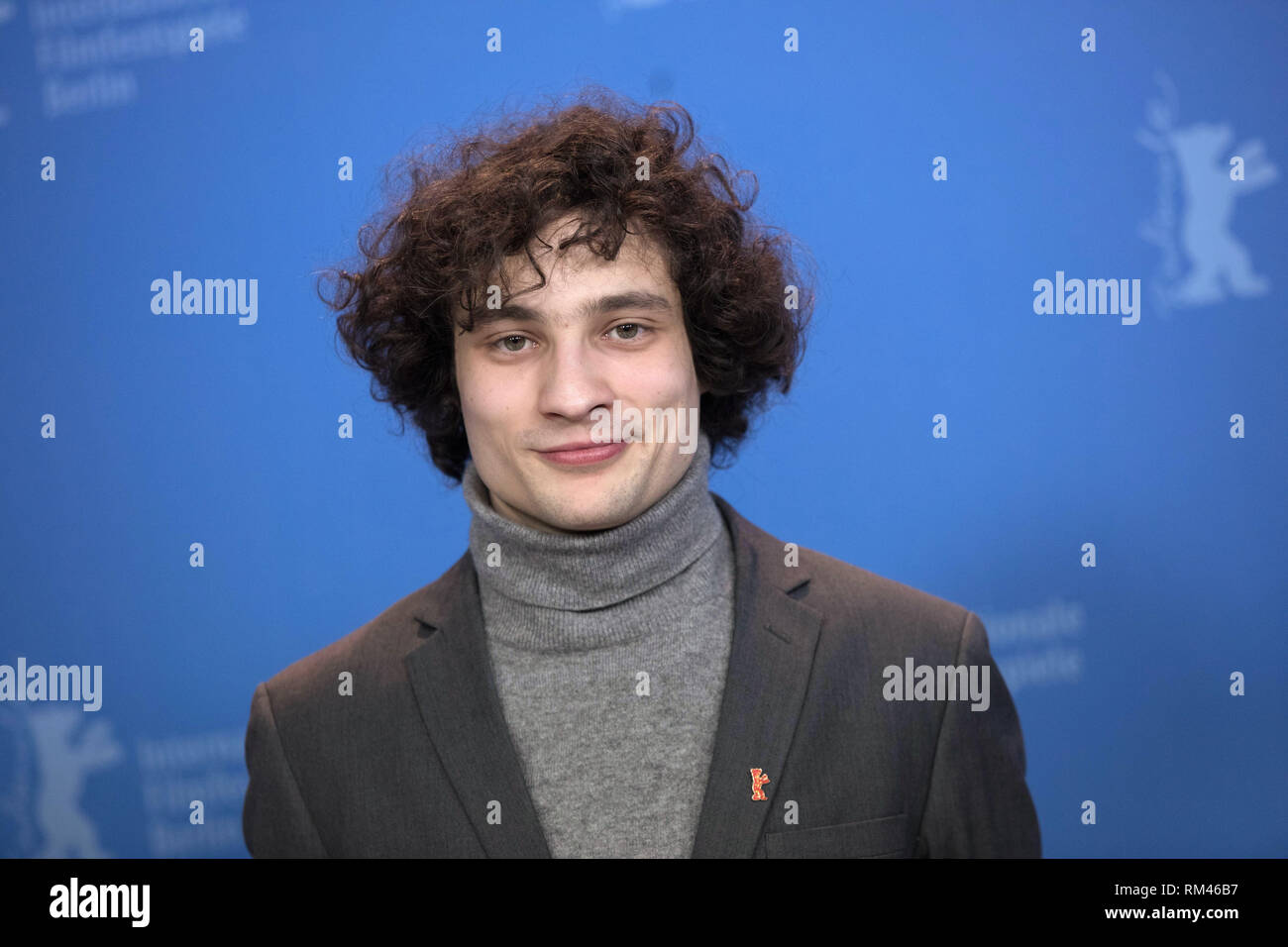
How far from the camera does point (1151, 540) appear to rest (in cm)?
340

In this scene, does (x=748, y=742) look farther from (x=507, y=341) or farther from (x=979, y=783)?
(x=507, y=341)

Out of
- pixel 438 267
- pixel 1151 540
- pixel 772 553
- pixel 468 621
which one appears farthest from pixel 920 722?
pixel 1151 540

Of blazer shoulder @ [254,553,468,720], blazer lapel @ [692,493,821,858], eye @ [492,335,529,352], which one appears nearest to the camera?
blazer lapel @ [692,493,821,858]

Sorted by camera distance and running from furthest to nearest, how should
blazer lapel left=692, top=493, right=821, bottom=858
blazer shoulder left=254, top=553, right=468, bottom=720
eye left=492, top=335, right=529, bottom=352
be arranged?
blazer shoulder left=254, top=553, right=468, bottom=720 < eye left=492, top=335, right=529, bottom=352 < blazer lapel left=692, top=493, right=821, bottom=858

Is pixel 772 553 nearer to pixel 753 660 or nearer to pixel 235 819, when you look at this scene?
pixel 753 660

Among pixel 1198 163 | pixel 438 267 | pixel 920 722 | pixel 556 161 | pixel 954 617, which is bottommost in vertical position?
pixel 920 722

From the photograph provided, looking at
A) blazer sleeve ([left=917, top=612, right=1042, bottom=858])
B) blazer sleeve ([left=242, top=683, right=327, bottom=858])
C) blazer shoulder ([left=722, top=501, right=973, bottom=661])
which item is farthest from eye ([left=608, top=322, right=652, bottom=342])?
blazer sleeve ([left=242, top=683, right=327, bottom=858])

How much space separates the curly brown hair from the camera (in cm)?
235

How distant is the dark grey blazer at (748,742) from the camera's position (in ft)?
7.25

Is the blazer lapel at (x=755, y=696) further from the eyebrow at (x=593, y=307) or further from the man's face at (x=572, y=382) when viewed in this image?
the eyebrow at (x=593, y=307)

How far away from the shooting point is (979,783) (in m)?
2.35

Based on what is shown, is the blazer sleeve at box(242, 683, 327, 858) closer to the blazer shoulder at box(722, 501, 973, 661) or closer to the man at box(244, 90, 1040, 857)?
the man at box(244, 90, 1040, 857)

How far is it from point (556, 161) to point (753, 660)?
932 mm

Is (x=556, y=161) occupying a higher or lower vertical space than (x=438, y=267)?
higher
